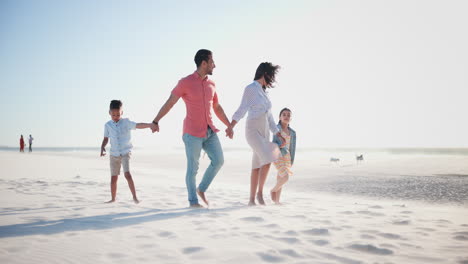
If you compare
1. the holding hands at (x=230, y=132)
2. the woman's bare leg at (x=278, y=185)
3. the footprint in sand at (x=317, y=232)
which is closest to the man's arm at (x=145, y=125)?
the holding hands at (x=230, y=132)

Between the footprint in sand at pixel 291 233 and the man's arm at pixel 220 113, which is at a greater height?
the man's arm at pixel 220 113

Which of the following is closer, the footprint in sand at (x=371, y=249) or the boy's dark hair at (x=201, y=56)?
the footprint in sand at (x=371, y=249)

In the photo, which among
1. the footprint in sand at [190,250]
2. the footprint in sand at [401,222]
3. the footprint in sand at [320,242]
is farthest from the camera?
the footprint in sand at [401,222]

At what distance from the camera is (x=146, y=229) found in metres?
3.00

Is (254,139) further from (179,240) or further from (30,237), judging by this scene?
(30,237)

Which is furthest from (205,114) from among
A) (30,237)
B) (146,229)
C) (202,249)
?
(30,237)

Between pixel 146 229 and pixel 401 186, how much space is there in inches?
382

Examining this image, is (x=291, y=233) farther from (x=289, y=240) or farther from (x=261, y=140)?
(x=261, y=140)

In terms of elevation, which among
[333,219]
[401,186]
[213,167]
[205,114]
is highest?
[205,114]

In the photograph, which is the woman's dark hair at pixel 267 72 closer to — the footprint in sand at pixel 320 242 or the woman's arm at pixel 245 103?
the woman's arm at pixel 245 103

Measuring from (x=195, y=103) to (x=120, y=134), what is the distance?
1571 millimetres

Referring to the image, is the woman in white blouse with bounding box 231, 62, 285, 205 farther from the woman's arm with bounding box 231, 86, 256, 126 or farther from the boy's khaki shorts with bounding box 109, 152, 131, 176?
the boy's khaki shorts with bounding box 109, 152, 131, 176

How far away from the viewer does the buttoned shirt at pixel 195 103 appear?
4270 mm

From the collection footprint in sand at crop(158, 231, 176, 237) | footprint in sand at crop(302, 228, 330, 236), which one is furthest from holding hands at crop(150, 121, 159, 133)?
footprint in sand at crop(302, 228, 330, 236)
